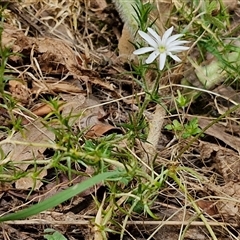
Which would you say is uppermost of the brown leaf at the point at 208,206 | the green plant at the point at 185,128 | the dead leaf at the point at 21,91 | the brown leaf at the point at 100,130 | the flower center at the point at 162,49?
the flower center at the point at 162,49

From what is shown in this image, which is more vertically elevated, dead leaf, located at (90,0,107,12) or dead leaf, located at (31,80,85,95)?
dead leaf, located at (90,0,107,12)

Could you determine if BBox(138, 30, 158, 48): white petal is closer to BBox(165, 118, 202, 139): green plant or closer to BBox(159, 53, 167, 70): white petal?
BBox(159, 53, 167, 70): white petal

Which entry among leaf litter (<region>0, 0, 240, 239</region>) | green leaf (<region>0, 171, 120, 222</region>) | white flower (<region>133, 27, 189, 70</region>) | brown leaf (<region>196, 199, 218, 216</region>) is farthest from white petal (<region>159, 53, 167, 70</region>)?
brown leaf (<region>196, 199, 218, 216</region>)

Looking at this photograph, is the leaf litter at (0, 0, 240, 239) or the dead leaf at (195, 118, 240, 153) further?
the dead leaf at (195, 118, 240, 153)

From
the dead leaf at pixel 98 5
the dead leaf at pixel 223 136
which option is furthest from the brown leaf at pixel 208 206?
the dead leaf at pixel 98 5

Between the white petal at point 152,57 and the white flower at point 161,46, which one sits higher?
the white flower at point 161,46

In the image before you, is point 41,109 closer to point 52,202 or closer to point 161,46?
point 161,46

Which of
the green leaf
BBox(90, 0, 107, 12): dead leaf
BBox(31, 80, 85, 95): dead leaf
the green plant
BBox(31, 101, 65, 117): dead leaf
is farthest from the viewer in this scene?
BBox(90, 0, 107, 12): dead leaf

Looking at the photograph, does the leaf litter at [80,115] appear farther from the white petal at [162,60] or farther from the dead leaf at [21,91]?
the white petal at [162,60]

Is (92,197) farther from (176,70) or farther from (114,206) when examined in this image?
(176,70)
